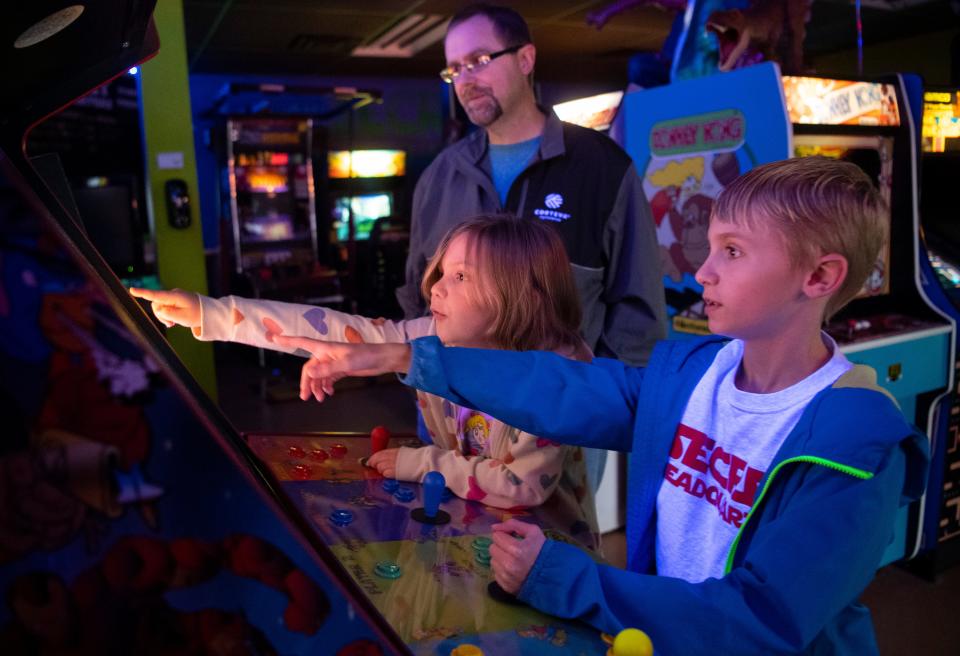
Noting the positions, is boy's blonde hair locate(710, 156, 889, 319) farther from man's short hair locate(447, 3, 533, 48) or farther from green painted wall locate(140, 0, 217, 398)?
green painted wall locate(140, 0, 217, 398)

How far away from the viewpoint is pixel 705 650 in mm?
758

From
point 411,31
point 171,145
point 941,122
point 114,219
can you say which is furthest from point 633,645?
point 411,31

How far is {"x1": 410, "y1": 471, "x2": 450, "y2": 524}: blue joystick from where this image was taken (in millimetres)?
926

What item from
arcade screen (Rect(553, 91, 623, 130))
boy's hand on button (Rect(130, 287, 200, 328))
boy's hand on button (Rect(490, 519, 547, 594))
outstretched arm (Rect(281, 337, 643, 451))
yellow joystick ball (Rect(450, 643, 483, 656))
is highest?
arcade screen (Rect(553, 91, 623, 130))

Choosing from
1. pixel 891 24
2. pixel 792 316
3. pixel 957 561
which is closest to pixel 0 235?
pixel 792 316

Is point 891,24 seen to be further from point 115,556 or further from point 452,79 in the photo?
point 115,556

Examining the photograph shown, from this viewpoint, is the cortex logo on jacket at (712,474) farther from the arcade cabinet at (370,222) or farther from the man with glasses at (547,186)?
the arcade cabinet at (370,222)

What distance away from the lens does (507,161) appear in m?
2.04

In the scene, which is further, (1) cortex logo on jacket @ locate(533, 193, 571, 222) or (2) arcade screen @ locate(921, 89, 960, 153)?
(2) arcade screen @ locate(921, 89, 960, 153)

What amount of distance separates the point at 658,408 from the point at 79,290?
82cm

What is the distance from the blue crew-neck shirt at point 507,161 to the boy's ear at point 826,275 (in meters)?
1.16

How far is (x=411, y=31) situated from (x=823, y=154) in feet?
16.1

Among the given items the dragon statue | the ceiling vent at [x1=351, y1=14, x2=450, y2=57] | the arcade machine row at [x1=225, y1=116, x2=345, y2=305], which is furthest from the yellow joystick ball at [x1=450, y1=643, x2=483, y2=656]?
the arcade machine row at [x1=225, y1=116, x2=345, y2=305]

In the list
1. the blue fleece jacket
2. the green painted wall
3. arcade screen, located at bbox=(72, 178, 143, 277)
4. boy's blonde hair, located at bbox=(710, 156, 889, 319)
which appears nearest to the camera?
the blue fleece jacket
